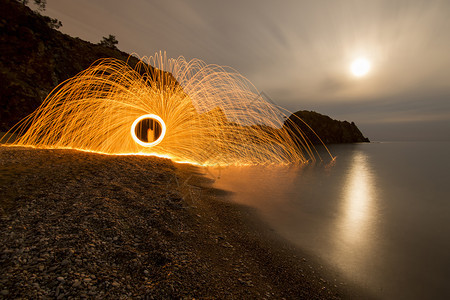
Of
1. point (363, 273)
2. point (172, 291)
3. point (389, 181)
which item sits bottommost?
point (363, 273)

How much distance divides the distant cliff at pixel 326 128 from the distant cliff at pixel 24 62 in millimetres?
24617

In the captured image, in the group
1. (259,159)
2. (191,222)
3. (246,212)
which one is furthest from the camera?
(259,159)

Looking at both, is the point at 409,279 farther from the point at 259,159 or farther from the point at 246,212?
the point at 259,159

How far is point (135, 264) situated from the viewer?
1703 mm

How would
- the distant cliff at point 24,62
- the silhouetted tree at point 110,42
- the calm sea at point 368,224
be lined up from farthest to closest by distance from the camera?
the silhouetted tree at point 110,42 < the distant cliff at point 24,62 < the calm sea at point 368,224

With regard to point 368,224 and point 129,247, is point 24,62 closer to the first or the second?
point 129,247

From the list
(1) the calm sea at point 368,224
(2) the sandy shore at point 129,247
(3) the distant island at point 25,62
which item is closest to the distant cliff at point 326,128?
(1) the calm sea at point 368,224

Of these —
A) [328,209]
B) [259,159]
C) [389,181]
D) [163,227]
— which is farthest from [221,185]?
[389,181]

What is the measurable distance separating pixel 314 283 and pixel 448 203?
642 centimetres

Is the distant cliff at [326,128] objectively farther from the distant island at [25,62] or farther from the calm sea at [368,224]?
the distant island at [25,62]

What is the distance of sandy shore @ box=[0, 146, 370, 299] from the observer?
1432 mm

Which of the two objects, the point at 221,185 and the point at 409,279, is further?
the point at 221,185

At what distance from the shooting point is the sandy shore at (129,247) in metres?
1.43

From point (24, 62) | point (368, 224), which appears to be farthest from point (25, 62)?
point (368, 224)
